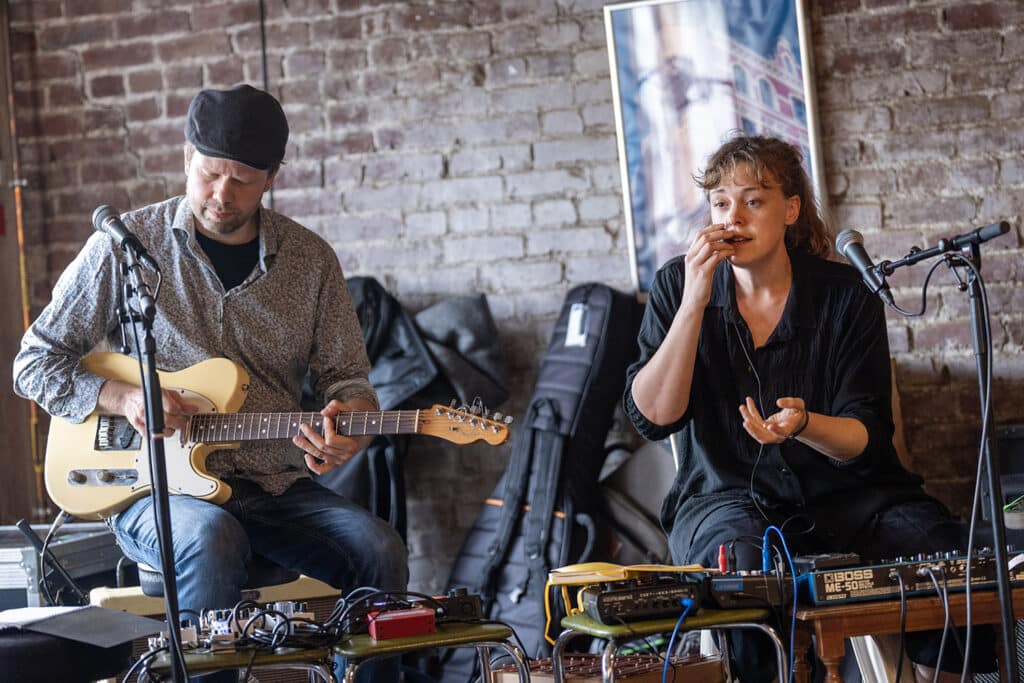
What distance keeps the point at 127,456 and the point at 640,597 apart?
4.38 ft

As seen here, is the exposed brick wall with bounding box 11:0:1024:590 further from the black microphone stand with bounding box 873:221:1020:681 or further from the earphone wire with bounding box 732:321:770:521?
the black microphone stand with bounding box 873:221:1020:681

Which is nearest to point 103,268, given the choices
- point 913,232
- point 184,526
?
point 184,526

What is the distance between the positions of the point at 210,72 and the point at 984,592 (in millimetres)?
3069

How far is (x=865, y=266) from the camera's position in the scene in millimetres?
2098

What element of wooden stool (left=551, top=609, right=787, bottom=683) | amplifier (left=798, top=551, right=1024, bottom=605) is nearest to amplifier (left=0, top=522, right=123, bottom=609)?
wooden stool (left=551, top=609, right=787, bottom=683)

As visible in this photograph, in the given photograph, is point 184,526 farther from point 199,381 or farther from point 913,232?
point 913,232

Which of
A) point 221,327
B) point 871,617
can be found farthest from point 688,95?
point 871,617

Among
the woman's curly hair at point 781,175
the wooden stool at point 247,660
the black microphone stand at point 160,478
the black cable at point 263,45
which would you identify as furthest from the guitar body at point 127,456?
the black cable at point 263,45

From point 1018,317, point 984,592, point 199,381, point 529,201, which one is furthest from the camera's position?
point 529,201

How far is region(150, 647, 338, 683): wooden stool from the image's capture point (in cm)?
190

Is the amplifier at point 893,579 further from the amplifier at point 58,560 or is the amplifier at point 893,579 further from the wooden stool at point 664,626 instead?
the amplifier at point 58,560

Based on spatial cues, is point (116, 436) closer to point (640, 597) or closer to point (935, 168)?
point (640, 597)

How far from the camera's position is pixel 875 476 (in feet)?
8.30

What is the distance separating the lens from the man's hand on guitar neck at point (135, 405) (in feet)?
8.64
